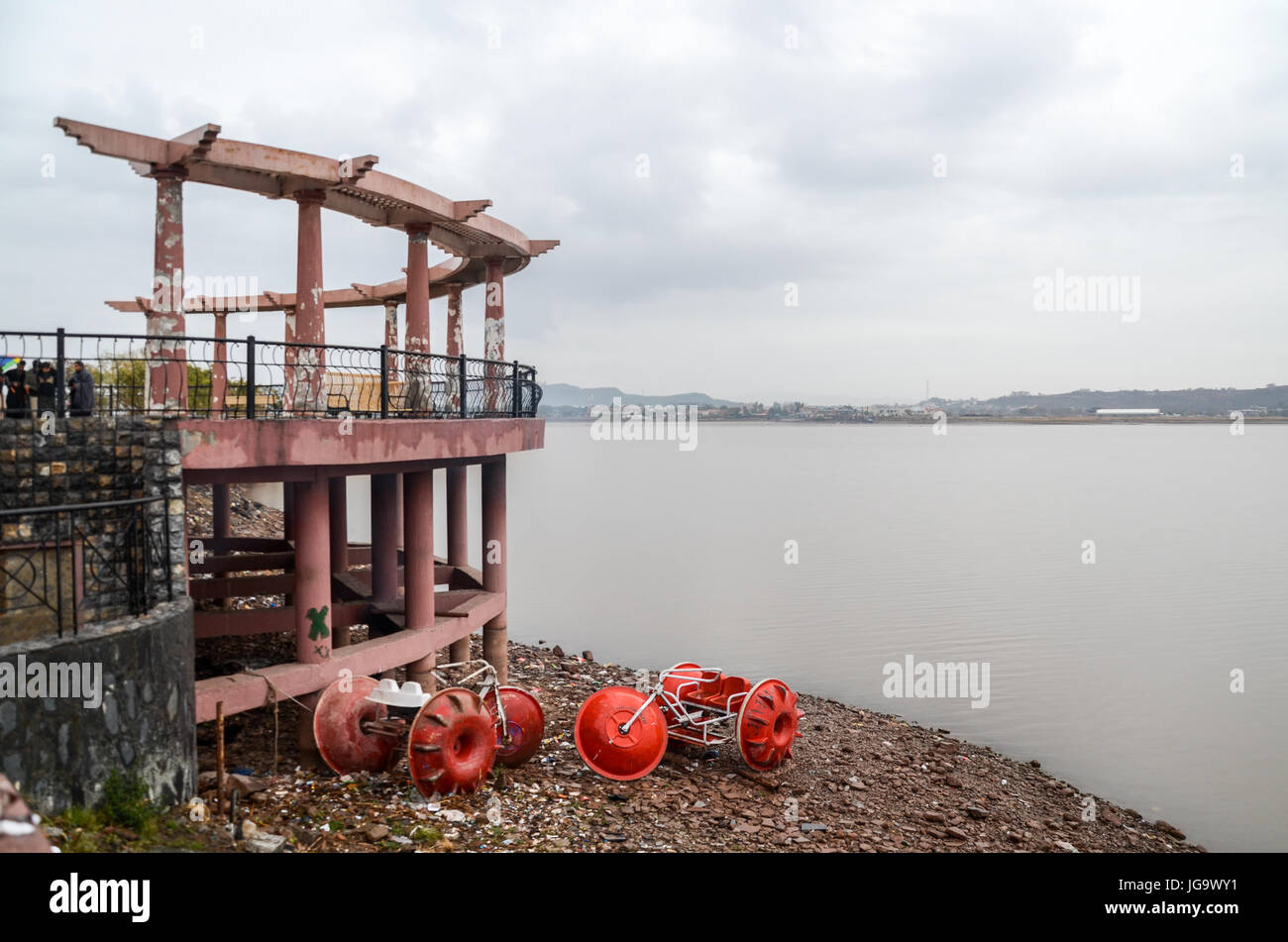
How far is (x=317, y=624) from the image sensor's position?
11.4 metres

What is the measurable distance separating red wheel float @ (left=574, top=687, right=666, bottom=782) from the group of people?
22.0 ft

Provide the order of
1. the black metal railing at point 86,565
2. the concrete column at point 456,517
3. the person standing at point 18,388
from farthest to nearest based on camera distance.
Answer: the concrete column at point 456,517 → the person standing at point 18,388 → the black metal railing at point 86,565

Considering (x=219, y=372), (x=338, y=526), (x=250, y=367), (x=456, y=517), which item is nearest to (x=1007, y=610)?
(x=456, y=517)

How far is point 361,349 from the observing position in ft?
39.0

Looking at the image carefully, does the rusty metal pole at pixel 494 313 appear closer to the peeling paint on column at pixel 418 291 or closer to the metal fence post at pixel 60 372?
the peeling paint on column at pixel 418 291

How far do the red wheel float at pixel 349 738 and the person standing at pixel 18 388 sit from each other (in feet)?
15.3

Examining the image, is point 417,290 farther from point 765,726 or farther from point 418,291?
point 765,726

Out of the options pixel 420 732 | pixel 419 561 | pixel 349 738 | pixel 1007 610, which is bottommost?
pixel 1007 610

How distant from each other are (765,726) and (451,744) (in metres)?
4.50

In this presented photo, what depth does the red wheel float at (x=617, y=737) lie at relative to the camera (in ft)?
39.0

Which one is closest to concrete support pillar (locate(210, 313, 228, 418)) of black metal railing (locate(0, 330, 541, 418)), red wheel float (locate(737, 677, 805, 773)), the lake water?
black metal railing (locate(0, 330, 541, 418))

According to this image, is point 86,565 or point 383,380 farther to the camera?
point 383,380

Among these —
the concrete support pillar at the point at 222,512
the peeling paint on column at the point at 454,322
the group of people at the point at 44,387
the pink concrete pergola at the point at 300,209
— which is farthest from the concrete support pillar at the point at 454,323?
the group of people at the point at 44,387

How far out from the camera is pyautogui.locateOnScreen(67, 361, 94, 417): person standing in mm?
11125
